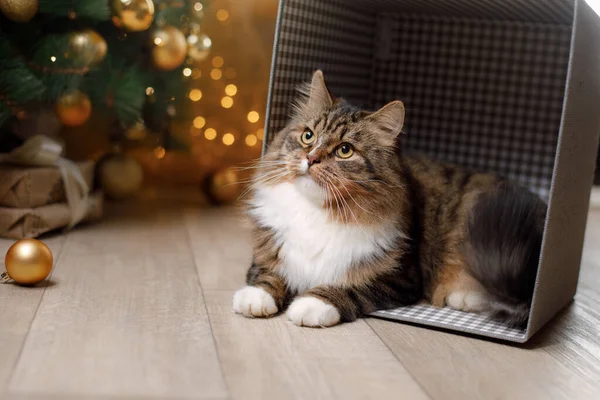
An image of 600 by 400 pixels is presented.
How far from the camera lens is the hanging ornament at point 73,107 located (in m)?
2.19

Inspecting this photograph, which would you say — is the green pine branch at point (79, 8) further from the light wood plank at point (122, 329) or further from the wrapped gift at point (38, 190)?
the light wood plank at point (122, 329)

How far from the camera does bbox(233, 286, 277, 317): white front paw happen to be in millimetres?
1588

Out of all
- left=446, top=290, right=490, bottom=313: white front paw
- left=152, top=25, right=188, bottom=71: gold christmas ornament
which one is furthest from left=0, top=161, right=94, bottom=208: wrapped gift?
left=446, top=290, right=490, bottom=313: white front paw

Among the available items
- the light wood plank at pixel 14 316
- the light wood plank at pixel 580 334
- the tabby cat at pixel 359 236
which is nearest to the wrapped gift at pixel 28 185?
the light wood plank at pixel 14 316

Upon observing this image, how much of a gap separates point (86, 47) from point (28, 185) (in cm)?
44

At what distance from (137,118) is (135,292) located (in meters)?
0.78

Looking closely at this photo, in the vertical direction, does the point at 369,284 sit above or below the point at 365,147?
below

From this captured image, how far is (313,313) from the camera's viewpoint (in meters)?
1.55

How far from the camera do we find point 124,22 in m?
2.22

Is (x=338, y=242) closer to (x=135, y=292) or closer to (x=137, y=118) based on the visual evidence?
(x=135, y=292)

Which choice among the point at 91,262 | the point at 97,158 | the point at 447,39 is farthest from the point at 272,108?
the point at 97,158

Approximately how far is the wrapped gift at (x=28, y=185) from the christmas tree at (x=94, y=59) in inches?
5.6

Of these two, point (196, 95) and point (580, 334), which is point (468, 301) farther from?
point (196, 95)

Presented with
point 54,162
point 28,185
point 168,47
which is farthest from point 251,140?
point 28,185
